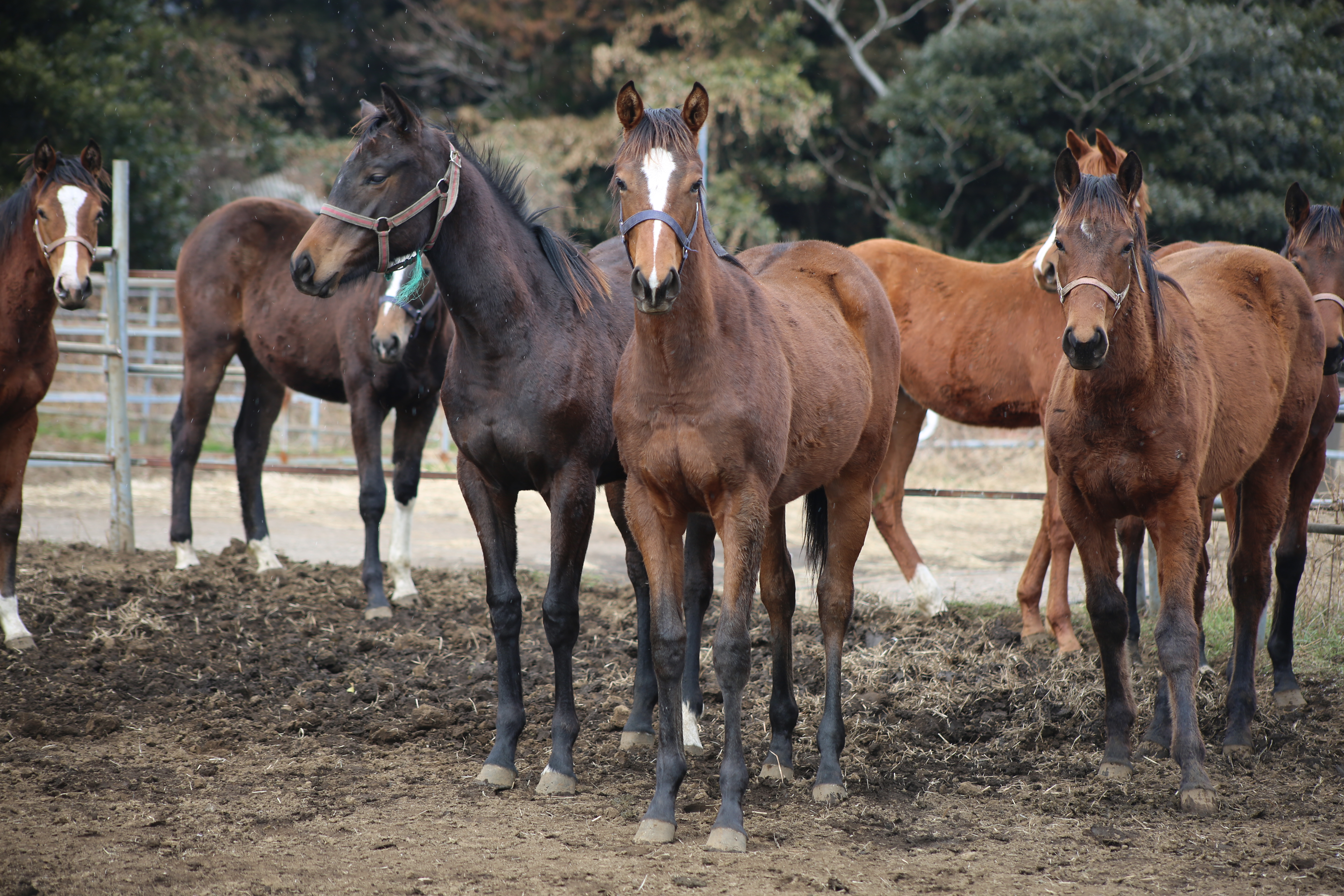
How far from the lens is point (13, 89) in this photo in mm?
13133

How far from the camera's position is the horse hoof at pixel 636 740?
4.16 meters

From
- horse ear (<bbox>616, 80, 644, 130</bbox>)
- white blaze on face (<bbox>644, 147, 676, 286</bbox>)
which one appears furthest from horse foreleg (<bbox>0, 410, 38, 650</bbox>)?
white blaze on face (<bbox>644, 147, 676, 286</bbox>)

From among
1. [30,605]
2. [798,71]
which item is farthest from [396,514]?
[798,71]

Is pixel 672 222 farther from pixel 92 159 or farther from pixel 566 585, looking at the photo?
pixel 92 159

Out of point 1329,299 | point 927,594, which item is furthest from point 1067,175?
point 927,594

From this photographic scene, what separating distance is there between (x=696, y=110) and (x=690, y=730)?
2308mm

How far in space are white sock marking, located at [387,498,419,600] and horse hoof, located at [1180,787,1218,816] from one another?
439cm

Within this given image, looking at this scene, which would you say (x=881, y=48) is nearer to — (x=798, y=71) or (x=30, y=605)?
(x=798, y=71)

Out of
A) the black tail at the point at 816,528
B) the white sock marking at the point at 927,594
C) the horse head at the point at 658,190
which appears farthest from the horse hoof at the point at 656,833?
the white sock marking at the point at 927,594

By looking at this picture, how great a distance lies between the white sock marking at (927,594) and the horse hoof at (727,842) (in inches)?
129

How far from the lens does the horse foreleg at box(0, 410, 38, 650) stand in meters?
5.32

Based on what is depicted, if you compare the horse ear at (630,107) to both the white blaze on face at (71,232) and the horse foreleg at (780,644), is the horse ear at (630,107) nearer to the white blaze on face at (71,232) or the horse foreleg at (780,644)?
the horse foreleg at (780,644)

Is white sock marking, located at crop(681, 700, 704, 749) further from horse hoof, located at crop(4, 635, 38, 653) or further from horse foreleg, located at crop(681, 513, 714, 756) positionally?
horse hoof, located at crop(4, 635, 38, 653)

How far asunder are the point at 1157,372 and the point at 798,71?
1487 cm
